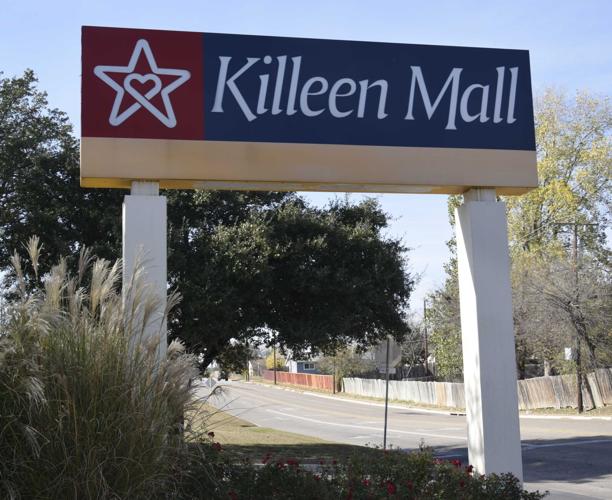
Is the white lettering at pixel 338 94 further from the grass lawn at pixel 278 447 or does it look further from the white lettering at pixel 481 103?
the grass lawn at pixel 278 447

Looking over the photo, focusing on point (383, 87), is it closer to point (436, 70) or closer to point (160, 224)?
point (436, 70)

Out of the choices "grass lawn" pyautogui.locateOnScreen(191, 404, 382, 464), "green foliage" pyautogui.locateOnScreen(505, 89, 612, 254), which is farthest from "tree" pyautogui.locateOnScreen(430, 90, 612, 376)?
"grass lawn" pyautogui.locateOnScreen(191, 404, 382, 464)

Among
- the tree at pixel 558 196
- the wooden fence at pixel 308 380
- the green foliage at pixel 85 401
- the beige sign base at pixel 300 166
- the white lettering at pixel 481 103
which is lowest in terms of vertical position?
the wooden fence at pixel 308 380

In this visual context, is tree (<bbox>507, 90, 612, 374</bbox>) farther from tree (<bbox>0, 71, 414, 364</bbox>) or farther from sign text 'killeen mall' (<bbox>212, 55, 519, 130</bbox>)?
sign text 'killeen mall' (<bbox>212, 55, 519, 130</bbox>)

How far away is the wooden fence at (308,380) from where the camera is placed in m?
67.7

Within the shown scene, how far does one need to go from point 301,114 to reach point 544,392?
30095 mm

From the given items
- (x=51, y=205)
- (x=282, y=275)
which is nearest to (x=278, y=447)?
(x=282, y=275)

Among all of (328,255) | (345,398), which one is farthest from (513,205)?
(328,255)

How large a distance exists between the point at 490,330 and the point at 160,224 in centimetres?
343

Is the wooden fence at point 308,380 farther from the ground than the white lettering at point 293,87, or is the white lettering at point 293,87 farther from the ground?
the white lettering at point 293,87

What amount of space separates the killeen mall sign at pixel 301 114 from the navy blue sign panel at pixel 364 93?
0.04 ft

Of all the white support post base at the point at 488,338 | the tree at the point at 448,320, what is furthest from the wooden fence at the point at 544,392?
the white support post base at the point at 488,338

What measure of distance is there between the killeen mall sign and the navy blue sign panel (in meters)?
0.01

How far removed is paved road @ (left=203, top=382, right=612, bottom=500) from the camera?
12.8m
